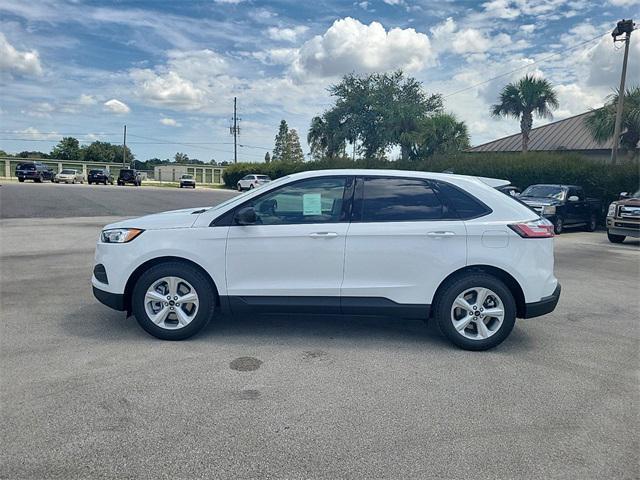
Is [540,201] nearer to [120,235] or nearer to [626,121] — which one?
[626,121]

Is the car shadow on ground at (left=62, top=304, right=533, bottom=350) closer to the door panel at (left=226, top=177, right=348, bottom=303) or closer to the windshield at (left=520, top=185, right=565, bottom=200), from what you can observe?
the door panel at (left=226, top=177, right=348, bottom=303)

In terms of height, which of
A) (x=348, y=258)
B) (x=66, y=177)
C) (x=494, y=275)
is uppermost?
(x=66, y=177)

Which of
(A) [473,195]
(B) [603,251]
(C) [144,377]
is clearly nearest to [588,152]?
(B) [603,251]

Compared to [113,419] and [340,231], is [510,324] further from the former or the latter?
[113,419]

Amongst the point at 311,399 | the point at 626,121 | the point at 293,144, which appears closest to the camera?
the point at 311,399

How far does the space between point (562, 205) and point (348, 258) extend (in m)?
14.2

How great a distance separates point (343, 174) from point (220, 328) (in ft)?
6.86

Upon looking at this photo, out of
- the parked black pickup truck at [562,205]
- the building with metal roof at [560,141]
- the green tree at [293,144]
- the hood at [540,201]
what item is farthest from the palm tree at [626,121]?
the green tree at [293,144]

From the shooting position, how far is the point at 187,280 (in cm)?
464

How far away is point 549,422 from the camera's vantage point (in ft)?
11.1

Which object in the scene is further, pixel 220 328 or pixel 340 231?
pixel 220 328

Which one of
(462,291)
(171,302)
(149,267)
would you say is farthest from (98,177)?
(462,291)

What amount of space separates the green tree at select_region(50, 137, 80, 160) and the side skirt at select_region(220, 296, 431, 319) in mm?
105973

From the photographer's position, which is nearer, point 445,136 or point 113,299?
point 113,299
